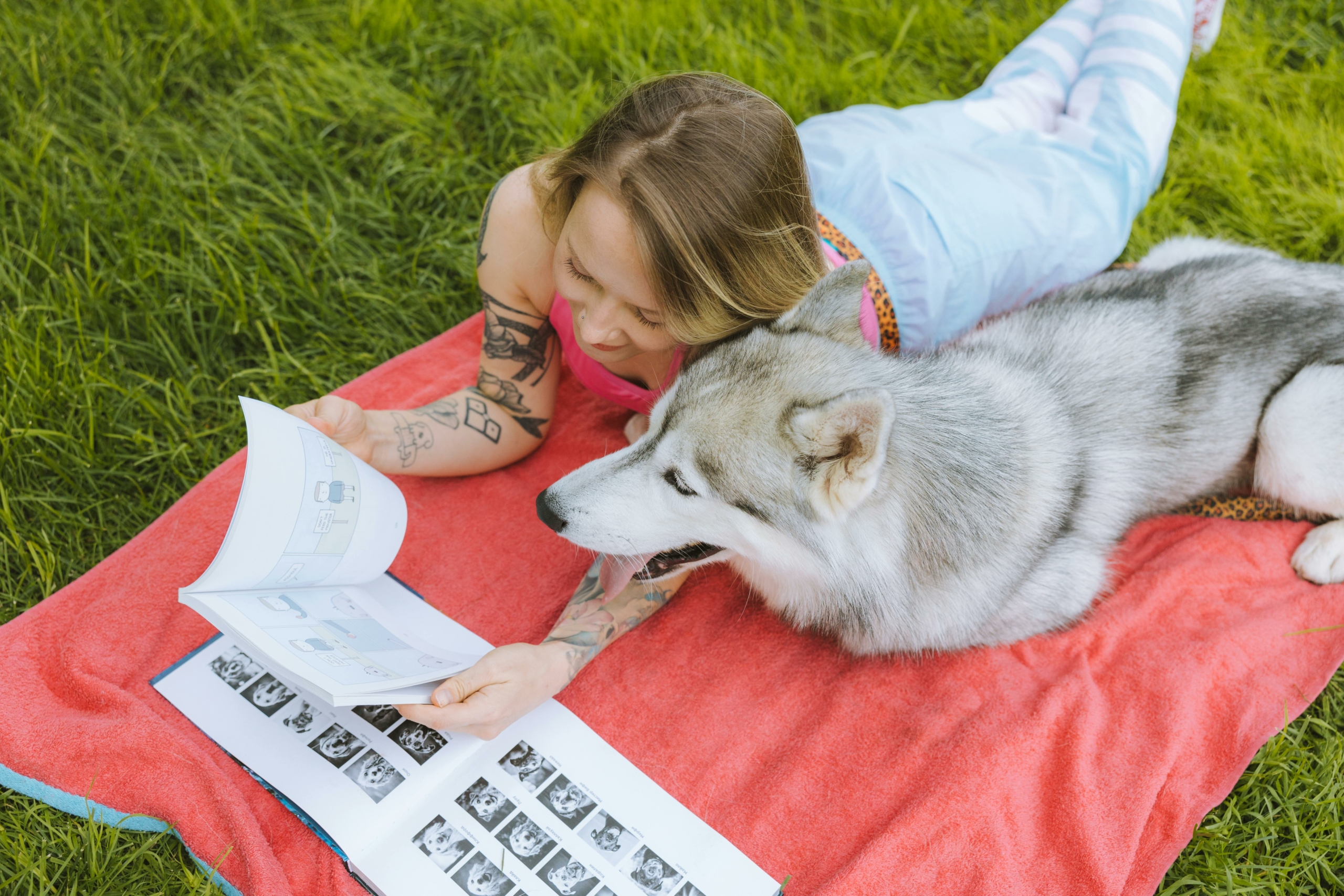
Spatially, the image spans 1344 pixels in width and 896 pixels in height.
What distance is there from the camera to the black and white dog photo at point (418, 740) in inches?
80.2

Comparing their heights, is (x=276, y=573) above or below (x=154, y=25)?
below

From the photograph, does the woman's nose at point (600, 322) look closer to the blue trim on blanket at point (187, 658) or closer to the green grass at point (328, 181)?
the blue trim on blanket at point (187, 658)

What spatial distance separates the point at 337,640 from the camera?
1836mm

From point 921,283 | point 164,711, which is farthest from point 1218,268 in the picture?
point 164,711

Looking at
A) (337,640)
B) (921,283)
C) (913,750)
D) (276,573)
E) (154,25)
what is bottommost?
(913,750)

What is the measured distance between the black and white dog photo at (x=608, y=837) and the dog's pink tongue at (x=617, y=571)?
1.89 feet

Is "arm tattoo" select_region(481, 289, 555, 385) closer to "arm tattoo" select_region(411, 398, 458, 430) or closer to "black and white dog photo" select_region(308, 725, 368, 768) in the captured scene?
"arm tattoo" select_region(411, 398, 458, 430)

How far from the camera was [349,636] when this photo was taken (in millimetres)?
1913

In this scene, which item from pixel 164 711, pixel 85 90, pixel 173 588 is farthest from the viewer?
pixel 85 90

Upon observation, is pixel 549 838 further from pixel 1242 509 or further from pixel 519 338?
pixel 1242 509

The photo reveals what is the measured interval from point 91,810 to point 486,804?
93cm

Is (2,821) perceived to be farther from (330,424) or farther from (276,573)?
(330,424)

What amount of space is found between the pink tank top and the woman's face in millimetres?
313

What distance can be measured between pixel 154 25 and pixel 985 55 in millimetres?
4074
